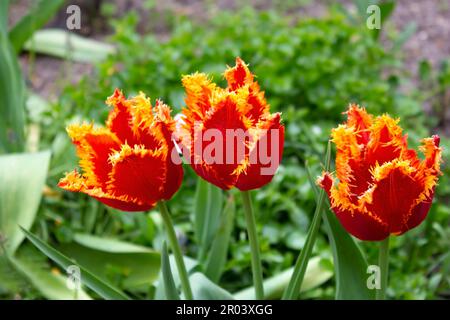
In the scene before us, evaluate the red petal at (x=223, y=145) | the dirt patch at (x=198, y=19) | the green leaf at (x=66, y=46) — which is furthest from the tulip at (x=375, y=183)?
the green leaf at (x=66, y=46)

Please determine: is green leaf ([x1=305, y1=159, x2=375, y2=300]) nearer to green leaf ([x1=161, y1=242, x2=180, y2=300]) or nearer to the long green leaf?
the long green leaf

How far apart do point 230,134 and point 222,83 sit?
1.51 m

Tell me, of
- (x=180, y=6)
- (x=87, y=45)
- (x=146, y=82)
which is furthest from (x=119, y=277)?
(x=180, y=6)

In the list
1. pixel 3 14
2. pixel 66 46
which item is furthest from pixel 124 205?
pixel 66 46

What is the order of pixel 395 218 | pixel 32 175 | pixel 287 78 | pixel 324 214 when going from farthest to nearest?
pixel 287 78
pixel 32 175
pixel 324 214
pixel 395 218

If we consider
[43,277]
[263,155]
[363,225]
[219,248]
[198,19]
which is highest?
[198,19]

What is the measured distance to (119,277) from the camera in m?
2.05

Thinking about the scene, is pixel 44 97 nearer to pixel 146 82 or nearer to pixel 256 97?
pixel 146 82

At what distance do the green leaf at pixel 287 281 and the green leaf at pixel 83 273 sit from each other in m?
0.54

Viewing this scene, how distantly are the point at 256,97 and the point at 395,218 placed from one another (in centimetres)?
28

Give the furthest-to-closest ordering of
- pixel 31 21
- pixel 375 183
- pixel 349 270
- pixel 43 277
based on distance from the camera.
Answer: pixel 31 21 → pixel 43 277 → pixel 349 270 → pixel 375 183

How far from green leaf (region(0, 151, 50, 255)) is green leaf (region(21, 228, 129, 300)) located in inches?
26.4

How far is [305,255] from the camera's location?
4.29 feet

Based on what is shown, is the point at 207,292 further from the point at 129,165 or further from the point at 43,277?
the point at 43,277
